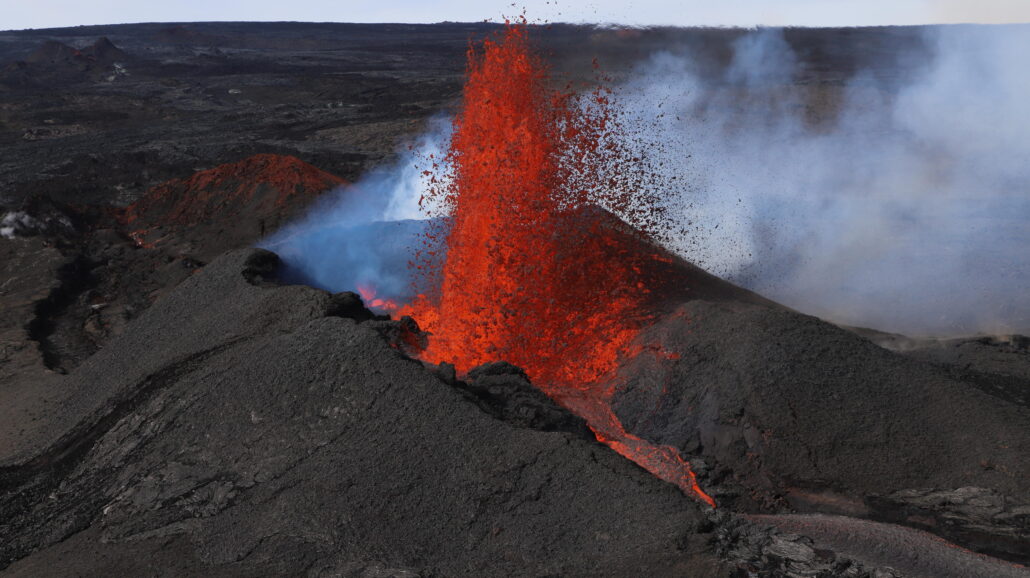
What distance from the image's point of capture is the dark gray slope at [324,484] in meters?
6.59

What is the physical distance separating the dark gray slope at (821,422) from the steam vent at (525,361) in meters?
0.04

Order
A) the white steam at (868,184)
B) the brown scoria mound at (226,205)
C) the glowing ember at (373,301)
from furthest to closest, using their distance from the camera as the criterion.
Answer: the brown scoria mound at (226,205), the white steam at (868,184), the glowing ember at (373,301)

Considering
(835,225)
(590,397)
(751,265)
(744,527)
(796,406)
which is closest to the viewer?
(744,527)

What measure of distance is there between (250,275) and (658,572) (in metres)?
9.16

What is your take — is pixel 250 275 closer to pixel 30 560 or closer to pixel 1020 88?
pixel 30 560

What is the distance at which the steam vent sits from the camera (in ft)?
23.0

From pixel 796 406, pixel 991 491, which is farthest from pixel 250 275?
pixel 991 491

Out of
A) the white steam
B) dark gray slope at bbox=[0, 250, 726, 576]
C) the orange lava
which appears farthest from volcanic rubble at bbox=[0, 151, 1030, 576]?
the orange lava

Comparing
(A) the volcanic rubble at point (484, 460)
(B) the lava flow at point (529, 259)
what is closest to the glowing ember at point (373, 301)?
(B) the lava flow at point (529, 259)

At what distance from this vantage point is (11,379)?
504 inches

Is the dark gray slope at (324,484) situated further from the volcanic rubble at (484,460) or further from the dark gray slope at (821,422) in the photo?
the dark gray slope at (821,422)

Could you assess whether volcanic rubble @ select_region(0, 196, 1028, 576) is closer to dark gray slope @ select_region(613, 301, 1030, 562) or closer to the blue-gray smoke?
dark gray slope @ select_region(613, 301, 1030, 562)

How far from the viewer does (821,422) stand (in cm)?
917

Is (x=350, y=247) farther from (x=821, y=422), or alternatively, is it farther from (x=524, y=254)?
(x=821, y=422)
